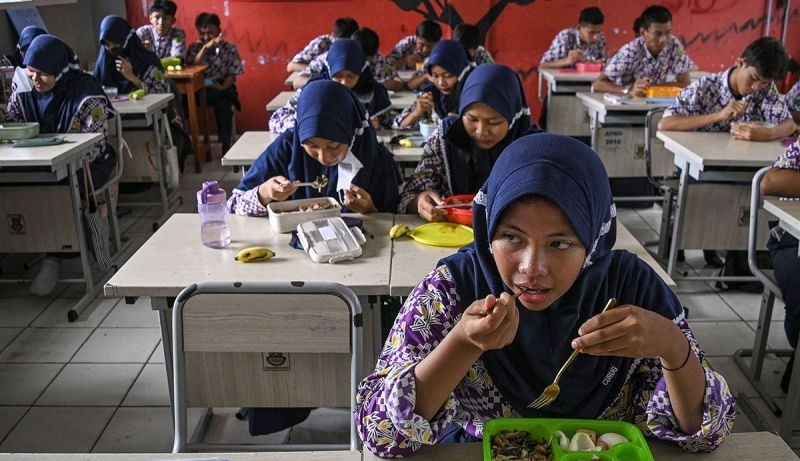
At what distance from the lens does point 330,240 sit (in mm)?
2137

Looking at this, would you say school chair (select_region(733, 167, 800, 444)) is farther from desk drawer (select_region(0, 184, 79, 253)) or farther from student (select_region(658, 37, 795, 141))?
desk drawer (select_region(0, 184, 79, 253))

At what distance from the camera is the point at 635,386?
1.29 metres

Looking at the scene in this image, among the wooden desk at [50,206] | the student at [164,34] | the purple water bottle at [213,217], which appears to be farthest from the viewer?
the student at [164,34]

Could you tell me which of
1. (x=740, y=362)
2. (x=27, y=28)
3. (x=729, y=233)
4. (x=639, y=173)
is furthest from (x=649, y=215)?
(x=27, y=28)

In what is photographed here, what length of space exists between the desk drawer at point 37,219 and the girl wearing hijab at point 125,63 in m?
2.07

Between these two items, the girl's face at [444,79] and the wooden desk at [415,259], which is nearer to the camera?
the wooden desk at [415,259]

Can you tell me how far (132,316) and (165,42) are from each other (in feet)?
13.5

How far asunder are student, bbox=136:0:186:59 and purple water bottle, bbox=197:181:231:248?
4.82m

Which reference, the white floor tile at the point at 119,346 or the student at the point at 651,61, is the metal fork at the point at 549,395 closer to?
the white floor tile at the point at 119,346

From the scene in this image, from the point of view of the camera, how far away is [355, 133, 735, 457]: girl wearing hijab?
3.46 ft

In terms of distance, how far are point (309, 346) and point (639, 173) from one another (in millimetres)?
3756

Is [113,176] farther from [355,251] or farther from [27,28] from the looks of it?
[355,251]

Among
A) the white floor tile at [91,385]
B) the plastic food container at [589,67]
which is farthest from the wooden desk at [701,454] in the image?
the plastic food container at [589,67]

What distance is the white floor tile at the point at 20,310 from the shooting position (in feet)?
11.1
